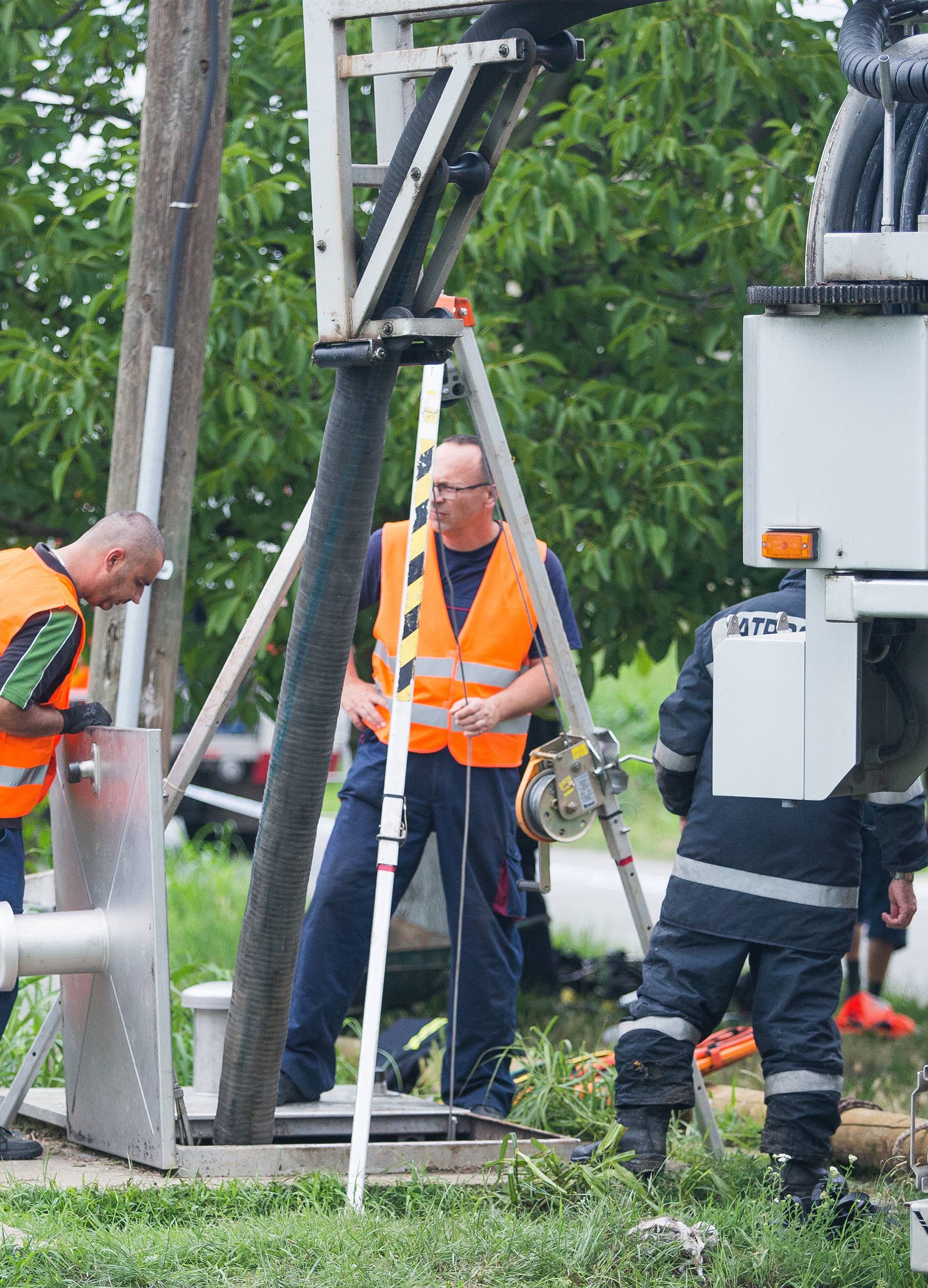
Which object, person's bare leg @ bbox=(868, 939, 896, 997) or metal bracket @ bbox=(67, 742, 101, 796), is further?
person's bare leg @ bbox=(868, 939, 896, 997)

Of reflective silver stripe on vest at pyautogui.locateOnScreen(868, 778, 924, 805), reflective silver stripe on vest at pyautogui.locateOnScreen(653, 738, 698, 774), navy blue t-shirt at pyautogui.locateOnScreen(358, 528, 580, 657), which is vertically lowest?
reflective silver stripe on vest at pyautogui.locateOnScreen(868, 778, 924, 805)

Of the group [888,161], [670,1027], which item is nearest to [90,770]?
[670,1027]

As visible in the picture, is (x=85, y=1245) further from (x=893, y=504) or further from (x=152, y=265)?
(x=152, y=265)

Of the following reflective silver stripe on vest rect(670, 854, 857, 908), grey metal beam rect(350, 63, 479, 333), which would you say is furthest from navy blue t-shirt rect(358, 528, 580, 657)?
grey metal beam rect(350, 63, 479, 333)

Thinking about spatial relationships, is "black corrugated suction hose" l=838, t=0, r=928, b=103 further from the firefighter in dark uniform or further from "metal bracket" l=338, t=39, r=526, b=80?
the firefighter in dark uniform

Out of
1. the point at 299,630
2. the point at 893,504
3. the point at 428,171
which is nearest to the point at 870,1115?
the point at 299,630

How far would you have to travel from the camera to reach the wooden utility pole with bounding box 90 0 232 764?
5.27m

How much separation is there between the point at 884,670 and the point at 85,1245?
2.02 m

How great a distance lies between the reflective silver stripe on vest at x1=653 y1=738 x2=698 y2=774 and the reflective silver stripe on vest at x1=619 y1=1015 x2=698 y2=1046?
23.8 inches

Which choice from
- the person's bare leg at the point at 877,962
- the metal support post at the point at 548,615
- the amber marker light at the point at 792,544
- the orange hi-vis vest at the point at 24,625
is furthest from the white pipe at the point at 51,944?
the person's bare leg at the point at 877,962

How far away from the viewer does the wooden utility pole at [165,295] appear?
17.3 ft

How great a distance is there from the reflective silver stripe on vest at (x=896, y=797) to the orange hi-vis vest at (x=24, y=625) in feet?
6.60

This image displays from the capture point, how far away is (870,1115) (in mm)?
5309

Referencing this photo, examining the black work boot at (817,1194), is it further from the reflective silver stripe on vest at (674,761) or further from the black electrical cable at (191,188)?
the black electrical cable at (191,188)
